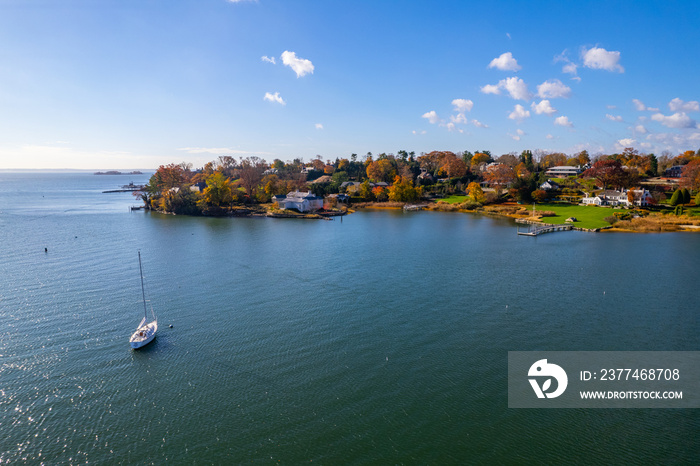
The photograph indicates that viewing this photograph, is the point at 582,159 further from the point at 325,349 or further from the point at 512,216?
the point at 325,349

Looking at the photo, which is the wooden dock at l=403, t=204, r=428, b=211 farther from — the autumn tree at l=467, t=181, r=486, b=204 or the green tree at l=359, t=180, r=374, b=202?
the green tree at l=359, t=180, r=374, b=202

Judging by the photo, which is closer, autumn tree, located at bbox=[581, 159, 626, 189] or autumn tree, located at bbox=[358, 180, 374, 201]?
autumn tree, located at bbox=[581, 159, 626, 189]

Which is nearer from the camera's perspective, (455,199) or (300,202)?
(300,202)

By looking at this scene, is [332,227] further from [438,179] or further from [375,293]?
[438,179]

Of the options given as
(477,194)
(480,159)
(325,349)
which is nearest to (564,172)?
(480,159)

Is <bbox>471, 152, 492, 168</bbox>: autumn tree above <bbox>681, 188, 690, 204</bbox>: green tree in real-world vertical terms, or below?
above

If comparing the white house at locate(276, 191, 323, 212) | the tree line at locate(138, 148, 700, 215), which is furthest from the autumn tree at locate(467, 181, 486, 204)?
the white house at locate(276, 191, 323, 212)

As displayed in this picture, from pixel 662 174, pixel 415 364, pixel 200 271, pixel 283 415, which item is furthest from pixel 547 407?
pixel 662 174
